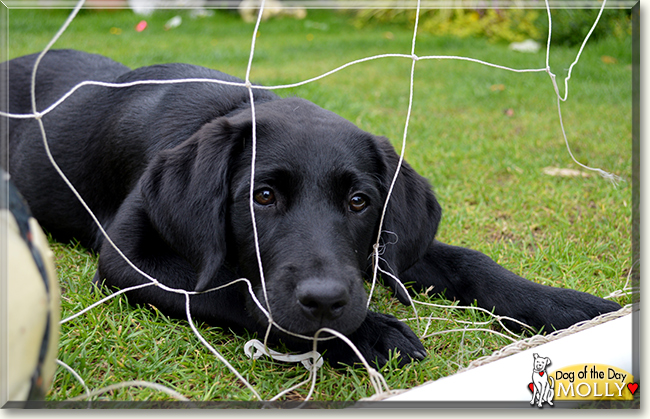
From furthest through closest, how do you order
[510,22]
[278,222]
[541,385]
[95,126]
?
[510,22], [95,126], [278,222], [541,385]

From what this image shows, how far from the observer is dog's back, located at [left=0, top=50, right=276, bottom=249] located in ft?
9.74

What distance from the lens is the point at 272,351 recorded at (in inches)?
87.8

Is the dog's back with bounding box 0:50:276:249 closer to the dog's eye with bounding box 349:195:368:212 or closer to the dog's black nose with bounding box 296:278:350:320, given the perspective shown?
the dog's eye with bounding box 349:195:368:212

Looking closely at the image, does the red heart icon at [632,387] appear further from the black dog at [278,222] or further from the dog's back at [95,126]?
the dog's back at [95,126]

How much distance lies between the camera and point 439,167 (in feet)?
15.8

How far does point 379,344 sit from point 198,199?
0.90m

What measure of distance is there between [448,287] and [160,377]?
1.42m

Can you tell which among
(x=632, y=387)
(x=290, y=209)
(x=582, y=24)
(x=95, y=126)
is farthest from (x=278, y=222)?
(x=582, y=24)

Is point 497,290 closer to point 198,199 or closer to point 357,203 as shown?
point 357,203

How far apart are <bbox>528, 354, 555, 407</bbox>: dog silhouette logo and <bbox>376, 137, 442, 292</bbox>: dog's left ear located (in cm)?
72

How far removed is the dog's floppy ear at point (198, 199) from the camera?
231 centimetres

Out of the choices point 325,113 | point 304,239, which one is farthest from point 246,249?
point 325,113

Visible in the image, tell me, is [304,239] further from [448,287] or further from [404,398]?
[448,287]

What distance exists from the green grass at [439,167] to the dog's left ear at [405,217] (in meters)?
0.31
